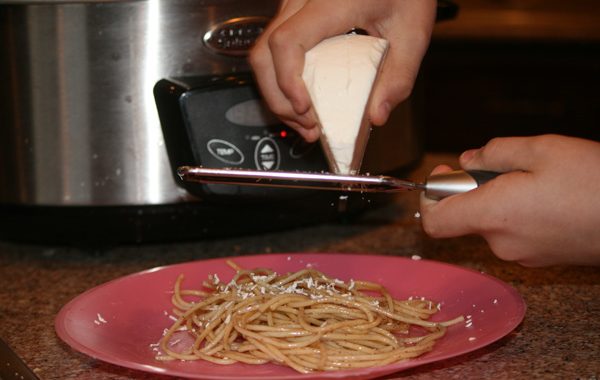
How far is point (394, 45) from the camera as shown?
1037 millimetres

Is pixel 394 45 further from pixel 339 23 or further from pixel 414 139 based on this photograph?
pixel 414 139

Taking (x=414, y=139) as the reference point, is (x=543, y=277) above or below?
below

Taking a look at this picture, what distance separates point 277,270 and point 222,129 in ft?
0.64

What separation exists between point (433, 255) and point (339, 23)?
17.8 inches

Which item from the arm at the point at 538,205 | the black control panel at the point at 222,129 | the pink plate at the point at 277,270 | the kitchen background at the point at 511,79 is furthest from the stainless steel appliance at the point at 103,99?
the kitchen background at the point at 511,79

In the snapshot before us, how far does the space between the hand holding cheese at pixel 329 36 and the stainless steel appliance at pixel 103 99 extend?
0.57 feet

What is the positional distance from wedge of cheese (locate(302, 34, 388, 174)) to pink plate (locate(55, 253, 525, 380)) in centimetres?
19

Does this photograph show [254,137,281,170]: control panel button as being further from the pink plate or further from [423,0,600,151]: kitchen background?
[423,0,600,151]: kitchen background

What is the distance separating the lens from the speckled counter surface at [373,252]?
93 centimetres

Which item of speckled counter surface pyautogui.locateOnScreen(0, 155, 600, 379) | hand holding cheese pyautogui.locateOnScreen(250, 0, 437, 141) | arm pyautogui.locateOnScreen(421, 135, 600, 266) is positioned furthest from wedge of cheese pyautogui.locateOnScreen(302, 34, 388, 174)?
speckled counter surface pyautogui.locateOnScreen(0, 155, 600, 379)

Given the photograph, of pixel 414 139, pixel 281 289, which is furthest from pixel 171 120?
pixel 414 139

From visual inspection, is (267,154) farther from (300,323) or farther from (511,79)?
(511,79)

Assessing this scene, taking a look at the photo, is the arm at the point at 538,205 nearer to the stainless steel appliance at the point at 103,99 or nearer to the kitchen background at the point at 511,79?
the stainless steel appliance at the point at 103,99

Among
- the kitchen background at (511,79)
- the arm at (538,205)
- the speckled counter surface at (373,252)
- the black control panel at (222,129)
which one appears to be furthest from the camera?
the kitchen background at (511,79)
